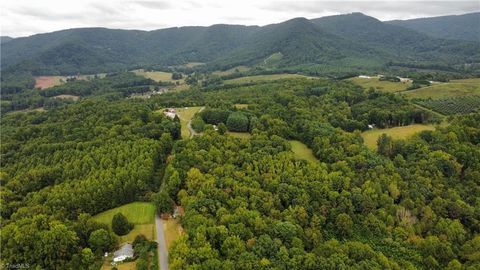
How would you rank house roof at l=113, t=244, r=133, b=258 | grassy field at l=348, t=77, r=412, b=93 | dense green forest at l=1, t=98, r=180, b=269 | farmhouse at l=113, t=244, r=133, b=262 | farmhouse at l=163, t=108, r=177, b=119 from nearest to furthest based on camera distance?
1. farmhouse at l=113, t=244, r=133, b=262
2. dense green forest at l=1, t=98, r=180, b=269
3. house roof at l=113, t=244, r=133, b=258
4. farmhouse at l=163, t=108, r=177, b=119
5. grassy field at l=348, t=77, r=412, b=93

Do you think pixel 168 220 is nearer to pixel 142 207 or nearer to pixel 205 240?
pixel 142 207

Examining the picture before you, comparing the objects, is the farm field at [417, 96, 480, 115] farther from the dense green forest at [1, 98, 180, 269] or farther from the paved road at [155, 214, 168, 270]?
the paved road at [155, 214, 168, 270]

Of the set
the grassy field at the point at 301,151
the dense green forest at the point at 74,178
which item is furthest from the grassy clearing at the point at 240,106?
the grassy field at the point at 301,151

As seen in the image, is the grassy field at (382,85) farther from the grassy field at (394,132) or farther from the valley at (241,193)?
the grassy field at (394,132)

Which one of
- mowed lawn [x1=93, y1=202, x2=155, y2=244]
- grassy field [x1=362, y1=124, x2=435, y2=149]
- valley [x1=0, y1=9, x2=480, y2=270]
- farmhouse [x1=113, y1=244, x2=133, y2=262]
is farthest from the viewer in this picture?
grassy field [x1=362, y1=124, x2=435, y2=149]

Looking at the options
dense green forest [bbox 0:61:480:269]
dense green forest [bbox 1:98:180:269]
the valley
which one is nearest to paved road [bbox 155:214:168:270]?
the valley
